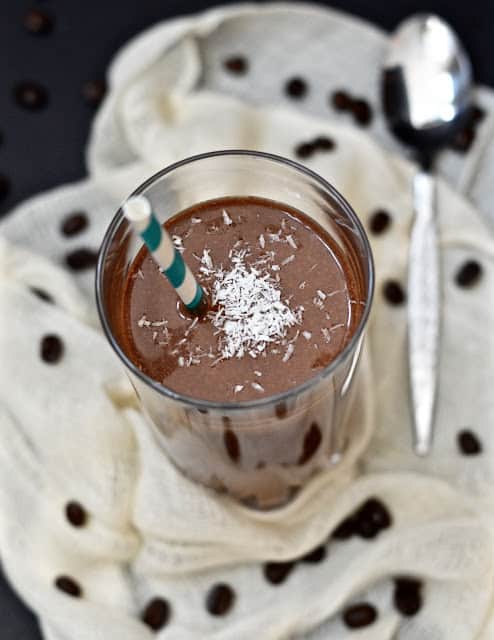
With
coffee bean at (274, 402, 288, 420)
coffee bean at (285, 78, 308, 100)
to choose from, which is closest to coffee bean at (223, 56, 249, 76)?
coffee bean at (285, 78, 308, 100)

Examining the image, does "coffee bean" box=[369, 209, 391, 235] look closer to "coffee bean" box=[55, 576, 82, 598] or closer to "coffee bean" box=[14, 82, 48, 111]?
"coffee bean" box=[14, 82, 48, 111]

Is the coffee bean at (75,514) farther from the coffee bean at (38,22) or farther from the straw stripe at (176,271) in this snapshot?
the coffee bean at (38,22)

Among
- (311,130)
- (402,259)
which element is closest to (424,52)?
(311,130)

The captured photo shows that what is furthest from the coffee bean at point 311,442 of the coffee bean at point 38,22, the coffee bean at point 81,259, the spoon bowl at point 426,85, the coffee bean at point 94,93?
the coffee bean at point 38,22

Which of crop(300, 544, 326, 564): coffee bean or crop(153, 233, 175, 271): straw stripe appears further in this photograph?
crop(300, 544, 326, 564): coffee bean

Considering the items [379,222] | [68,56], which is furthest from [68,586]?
[68,56]

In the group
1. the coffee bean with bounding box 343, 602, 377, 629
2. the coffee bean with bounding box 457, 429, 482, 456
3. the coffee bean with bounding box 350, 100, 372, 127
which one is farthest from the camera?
the coffee bean with bounding box 350, 100, 372, 127

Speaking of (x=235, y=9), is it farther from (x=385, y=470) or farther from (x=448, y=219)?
(x=385, y=470)
